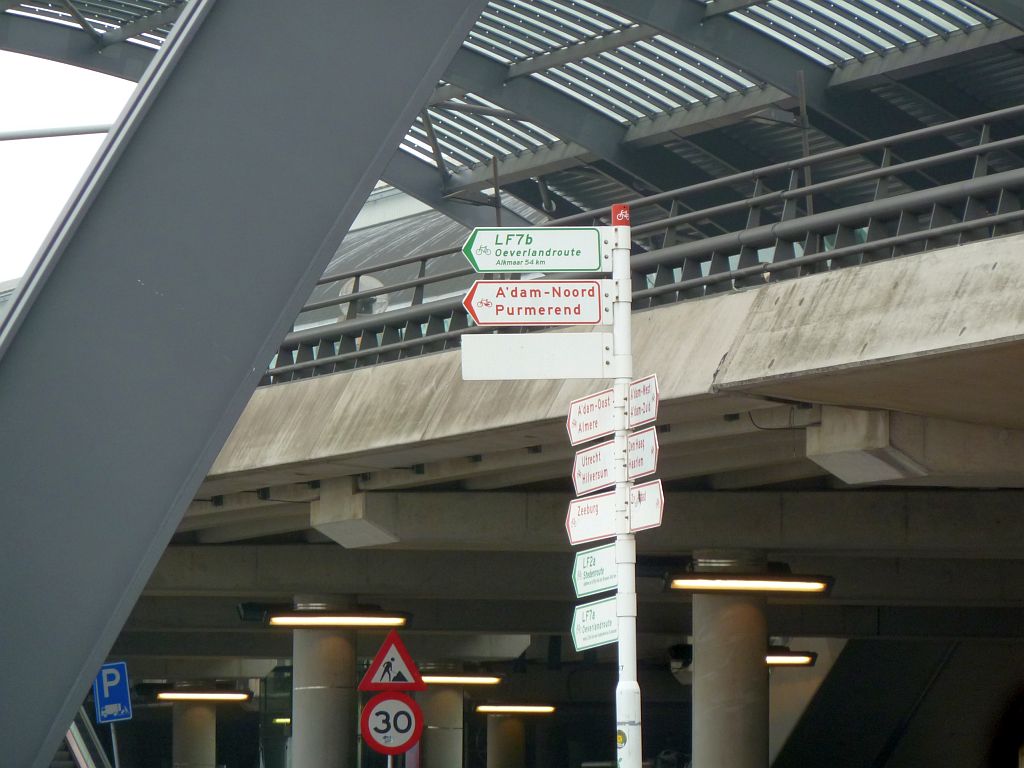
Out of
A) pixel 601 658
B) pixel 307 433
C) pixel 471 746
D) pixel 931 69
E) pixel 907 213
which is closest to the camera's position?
pixel 907 213

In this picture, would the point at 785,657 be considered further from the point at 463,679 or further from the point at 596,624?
the point at 596,624

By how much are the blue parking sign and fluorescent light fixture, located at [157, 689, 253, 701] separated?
2264cm

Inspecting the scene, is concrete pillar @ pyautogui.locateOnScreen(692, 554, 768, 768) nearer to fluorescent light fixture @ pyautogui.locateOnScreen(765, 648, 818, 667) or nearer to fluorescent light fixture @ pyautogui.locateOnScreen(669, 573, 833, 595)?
fluorescent light fixture @ pyautogui.locateOnScreen(669, 573, 833, 595)

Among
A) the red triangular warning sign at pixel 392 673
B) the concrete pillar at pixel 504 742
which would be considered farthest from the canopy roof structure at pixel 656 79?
the concrete pillar at pixel 504 742

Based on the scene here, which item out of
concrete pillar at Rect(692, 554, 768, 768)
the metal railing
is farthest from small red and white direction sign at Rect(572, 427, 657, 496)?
concrete pillar at Rect(692, 554, 768, 768)

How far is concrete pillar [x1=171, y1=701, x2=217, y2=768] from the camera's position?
4628 centimetres

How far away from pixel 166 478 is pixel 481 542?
41.5 ft

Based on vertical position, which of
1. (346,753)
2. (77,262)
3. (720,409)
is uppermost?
(720,409)

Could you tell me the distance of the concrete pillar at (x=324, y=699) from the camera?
77.5 ft

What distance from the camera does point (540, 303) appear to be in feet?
24.6

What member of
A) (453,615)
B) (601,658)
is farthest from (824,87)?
(601,658)

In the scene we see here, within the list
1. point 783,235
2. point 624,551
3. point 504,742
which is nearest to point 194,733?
point 504,742

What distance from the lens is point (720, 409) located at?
12.8 metres

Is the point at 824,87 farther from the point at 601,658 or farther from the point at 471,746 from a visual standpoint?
the point at 471,746
